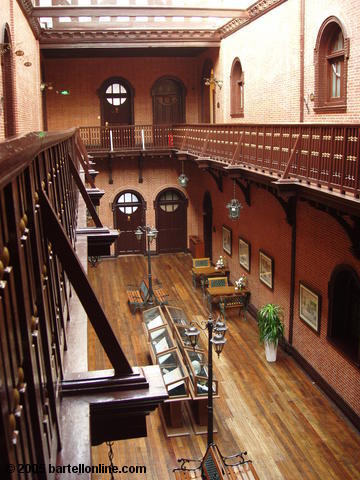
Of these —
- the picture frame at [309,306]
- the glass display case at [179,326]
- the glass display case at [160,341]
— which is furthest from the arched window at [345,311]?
the glass display case at [160,341]

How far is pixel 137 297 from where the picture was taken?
58.2ft

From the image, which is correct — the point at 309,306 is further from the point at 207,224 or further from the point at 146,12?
the point at 146,12

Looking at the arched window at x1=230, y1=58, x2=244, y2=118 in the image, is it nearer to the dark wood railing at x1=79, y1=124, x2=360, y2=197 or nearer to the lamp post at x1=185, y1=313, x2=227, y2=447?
the dark wood railing at x1=79, y1=124, x2=360, y2=197

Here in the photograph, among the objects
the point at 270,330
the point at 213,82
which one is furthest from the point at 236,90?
the point at 270,330

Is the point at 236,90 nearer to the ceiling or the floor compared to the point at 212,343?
nearer to the ceiling

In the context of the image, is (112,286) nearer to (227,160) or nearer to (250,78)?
(227,160)

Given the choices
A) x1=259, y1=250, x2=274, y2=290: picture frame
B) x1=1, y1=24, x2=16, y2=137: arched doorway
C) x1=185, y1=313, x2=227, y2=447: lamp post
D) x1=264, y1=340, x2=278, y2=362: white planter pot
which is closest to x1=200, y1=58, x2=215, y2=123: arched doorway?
x1=259, y1=250, x2=274, y2=290: picture frame

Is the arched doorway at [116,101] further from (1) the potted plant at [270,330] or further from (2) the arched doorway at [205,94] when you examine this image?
(1) the potted plant at [270,330]

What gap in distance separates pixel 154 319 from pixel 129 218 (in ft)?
35.8

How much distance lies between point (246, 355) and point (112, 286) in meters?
7.39

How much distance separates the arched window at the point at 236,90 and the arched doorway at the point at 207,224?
3.94 meters

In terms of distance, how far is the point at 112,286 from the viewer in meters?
19.9

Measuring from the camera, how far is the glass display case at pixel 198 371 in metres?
10.7

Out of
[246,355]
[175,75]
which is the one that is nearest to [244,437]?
[246,355]
